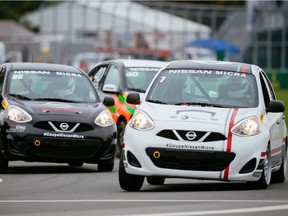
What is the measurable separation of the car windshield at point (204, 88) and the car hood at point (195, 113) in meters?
0.23

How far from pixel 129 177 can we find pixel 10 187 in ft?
5.01

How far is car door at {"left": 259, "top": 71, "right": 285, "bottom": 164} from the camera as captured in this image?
13.3 meters

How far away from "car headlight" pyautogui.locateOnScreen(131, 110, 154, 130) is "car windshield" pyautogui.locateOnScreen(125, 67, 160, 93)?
22.7ft

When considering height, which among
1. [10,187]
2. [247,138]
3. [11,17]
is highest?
[247,138]

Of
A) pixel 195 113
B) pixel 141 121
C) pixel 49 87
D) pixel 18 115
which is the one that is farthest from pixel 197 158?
pixel 49 87

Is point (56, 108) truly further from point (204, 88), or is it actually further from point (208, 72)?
point (204, 88)

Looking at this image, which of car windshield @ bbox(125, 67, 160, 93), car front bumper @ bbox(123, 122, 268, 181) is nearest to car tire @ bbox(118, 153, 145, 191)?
car front bumper @ bbox(123, 122, 268, 181)

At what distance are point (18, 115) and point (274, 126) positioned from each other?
3.78 meters

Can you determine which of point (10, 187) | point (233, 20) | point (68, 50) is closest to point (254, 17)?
point (233, 20)

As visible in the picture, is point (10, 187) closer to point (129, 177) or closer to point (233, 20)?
point (129, 177)

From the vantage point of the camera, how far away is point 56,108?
1582cm

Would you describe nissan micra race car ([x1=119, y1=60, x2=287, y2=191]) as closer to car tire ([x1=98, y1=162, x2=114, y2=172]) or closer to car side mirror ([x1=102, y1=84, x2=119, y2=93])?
car tire ([x1=98, y1=162, x2=114, y2=172])

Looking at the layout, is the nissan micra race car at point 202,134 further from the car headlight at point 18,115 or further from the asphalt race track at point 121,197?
the car headlight at point 18,115

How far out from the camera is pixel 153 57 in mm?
59375
